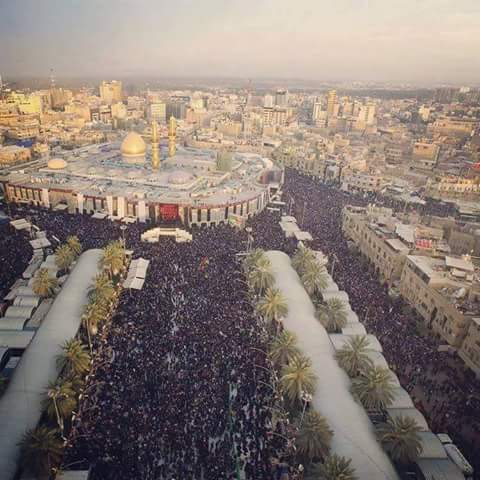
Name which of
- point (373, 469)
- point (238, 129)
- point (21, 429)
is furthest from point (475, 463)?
point (238, 129)

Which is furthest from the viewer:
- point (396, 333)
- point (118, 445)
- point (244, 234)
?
point (244, 234)

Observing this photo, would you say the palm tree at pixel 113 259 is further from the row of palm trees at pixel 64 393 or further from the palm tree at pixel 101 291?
the palm tree at pixel 101 291

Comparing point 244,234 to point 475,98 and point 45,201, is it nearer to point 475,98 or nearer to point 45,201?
point 45,201

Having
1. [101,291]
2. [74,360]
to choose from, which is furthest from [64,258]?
[74,360]

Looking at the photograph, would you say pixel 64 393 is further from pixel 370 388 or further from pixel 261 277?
pixel 261 277

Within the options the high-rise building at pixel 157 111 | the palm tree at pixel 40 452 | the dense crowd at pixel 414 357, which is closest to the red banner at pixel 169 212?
the dense crowd at pixel 414 357
